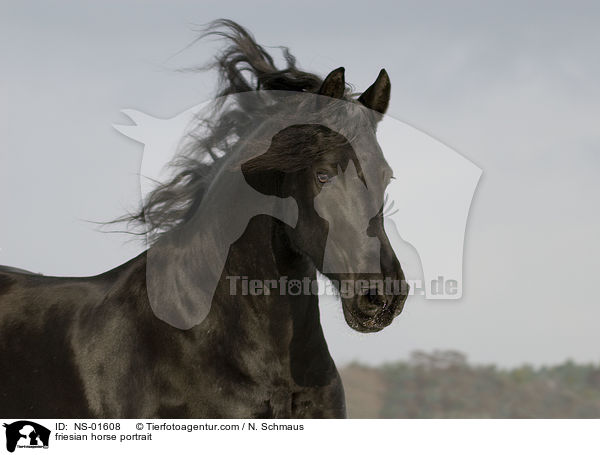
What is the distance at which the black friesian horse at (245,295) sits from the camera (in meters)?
3.56

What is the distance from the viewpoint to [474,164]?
4.32m

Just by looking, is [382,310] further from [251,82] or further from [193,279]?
[251,82]

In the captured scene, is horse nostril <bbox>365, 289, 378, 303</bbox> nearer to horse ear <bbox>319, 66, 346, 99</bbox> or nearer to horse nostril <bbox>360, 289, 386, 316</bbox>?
horse nostril <bbox>360, 289, 386, 316</bbox>

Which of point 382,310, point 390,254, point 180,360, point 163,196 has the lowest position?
point 180,360

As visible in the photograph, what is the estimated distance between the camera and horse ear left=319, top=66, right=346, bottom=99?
3709 mm

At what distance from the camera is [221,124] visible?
4.44 meters

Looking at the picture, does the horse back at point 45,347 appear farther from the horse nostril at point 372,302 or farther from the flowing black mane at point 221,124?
the horse nostril at point 372,302

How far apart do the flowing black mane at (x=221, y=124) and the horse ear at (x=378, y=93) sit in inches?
15.3
